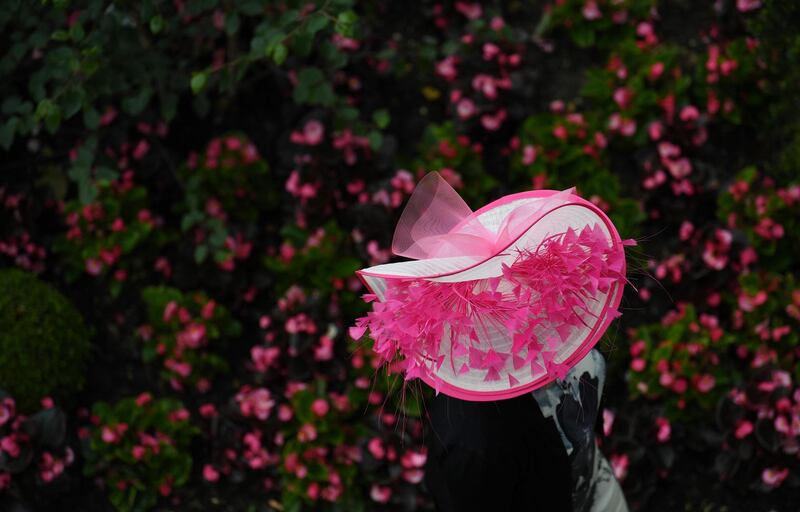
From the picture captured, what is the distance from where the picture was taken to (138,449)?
294cm

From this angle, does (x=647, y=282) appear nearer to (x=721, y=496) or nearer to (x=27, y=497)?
(x=721, y=496)

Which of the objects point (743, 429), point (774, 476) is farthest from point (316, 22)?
point (774, 476)

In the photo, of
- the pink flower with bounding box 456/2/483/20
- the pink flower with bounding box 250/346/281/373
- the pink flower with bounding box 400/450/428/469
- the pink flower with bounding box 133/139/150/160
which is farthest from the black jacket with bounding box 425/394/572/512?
the pink flower with bounding box 456/2/483/20

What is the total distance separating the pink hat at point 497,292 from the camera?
4.33 feet

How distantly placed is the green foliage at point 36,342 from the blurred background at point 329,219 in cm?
1

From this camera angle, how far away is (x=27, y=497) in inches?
112

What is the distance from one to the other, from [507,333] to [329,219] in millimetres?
2112

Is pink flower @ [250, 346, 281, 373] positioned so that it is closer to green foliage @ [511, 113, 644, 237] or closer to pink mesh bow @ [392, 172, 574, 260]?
green foliage @ [511, 113, 644, 237]

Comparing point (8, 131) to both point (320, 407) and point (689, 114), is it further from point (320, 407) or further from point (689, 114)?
point (689, 114)

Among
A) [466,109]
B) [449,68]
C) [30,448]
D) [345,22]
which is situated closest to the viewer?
[345,22]

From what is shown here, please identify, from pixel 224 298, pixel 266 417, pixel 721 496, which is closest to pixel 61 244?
pixel 224 298

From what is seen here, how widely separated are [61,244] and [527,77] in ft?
7.41

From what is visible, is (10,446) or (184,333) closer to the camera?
(10,446)

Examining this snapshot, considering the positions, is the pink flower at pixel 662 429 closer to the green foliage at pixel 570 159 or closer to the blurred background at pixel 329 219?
the blurred background at pixel 329 219
